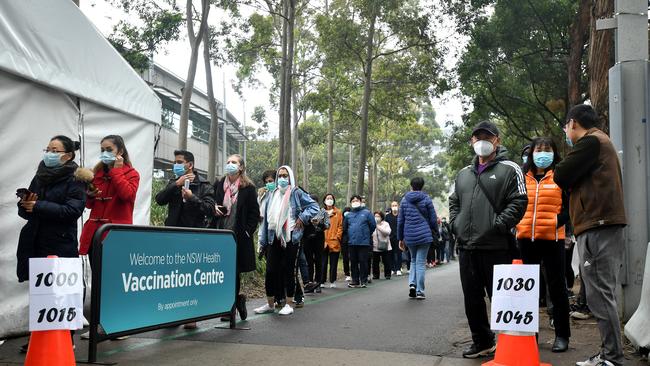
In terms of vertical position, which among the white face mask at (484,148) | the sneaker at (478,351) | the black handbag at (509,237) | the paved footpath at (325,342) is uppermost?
the white face mask at (484,148)

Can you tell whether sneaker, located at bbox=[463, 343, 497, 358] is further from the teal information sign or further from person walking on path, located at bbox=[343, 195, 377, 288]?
person walking on path, located at bbox=[343, 195, 377, 288]

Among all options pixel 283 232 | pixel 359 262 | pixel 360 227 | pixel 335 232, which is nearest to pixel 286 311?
pixel 283 232

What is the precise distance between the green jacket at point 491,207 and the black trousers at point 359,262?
8.31m

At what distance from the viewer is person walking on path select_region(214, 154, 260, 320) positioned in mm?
7926

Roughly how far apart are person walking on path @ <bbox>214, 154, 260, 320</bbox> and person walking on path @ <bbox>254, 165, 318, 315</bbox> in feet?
1.70

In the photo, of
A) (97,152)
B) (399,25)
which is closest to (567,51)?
(399,25)

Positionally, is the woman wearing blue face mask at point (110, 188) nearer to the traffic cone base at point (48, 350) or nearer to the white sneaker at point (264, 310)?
the traffic cone base at point (48, 350)

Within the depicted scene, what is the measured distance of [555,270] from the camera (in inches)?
239

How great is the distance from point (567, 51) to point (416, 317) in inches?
596

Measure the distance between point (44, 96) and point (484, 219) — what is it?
4878 mm

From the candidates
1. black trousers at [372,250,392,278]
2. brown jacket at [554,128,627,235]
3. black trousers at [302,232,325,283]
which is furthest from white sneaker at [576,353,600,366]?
black trousers at [372,250,392,278]

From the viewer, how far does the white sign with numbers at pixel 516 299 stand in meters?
4.62

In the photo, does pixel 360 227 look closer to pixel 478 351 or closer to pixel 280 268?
pixel 280 268

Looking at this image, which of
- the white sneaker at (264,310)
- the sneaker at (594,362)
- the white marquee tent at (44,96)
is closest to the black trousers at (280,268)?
the white sneaker at (264,310)
